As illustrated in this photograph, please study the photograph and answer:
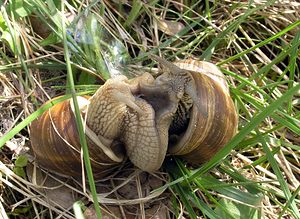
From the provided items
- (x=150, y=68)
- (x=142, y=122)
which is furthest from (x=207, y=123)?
(x=150, y=68)

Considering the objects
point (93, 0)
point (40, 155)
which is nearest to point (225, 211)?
point (40, 155)

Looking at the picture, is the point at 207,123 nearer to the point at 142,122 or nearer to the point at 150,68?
the point at 142,122

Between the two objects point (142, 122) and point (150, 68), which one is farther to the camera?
point (150, 68)

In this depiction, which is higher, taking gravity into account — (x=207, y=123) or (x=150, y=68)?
(x=150, y=68)
